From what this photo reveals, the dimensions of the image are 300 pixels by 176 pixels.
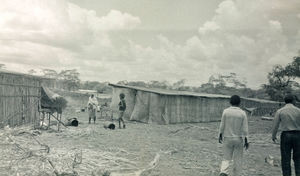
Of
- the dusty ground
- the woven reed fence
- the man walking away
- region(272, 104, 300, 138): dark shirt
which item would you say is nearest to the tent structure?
the woven reed fence

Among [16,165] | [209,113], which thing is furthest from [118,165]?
[209,113]

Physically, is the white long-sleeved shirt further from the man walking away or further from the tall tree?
the tall tree

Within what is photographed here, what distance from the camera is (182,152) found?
10312mm

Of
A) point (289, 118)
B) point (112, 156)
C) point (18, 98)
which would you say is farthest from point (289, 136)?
point (18, 98)

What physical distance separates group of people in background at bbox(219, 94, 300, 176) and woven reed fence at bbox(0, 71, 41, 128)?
9470mm

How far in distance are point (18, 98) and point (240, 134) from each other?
11.3 m

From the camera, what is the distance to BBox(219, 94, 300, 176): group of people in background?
20.1 ft

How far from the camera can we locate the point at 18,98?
14.5 meters

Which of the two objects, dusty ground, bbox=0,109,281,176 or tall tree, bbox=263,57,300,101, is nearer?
dusty ground, bbox=0,109,281,176

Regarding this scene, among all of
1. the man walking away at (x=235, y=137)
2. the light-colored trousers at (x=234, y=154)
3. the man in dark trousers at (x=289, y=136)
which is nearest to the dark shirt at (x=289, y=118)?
the man in dark trousers at (x=289, y=136)

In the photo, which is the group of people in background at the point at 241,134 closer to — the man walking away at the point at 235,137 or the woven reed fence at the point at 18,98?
the man walking away at the point at 235,137

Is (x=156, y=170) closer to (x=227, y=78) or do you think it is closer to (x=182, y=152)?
(x=182, y=152)

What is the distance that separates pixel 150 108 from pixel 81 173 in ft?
49.2

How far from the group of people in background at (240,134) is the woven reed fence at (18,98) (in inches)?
373
